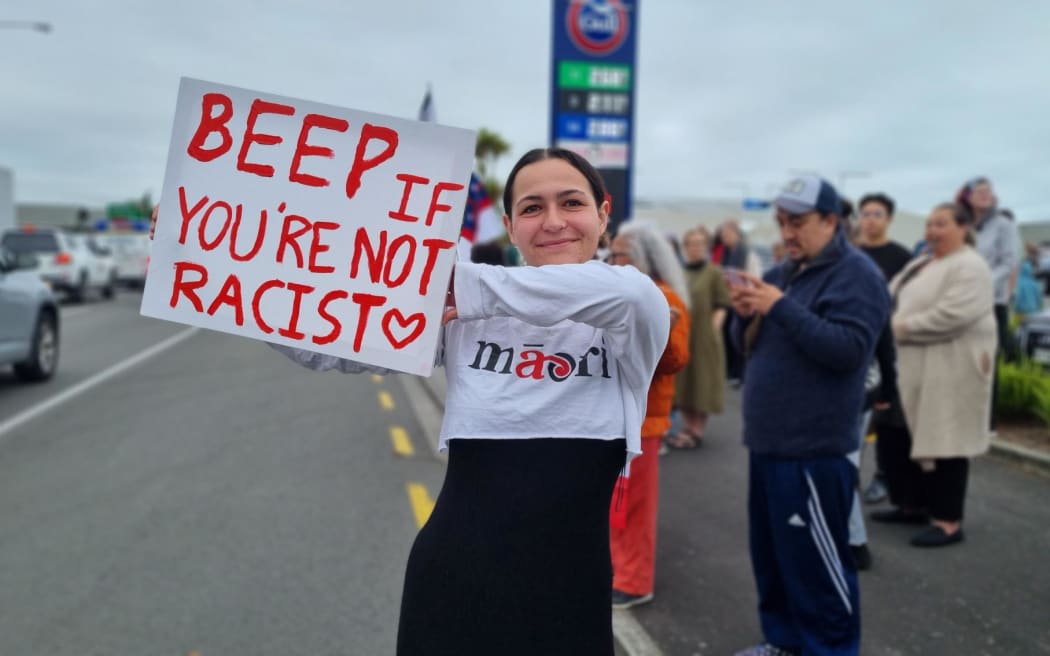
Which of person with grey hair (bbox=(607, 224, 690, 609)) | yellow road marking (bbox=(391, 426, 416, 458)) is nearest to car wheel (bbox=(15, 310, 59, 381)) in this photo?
yellow road marking (bbox=(391, 426, 416, 458))

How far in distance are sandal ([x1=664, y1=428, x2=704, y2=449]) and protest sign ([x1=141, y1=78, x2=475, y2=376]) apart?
5584 mm

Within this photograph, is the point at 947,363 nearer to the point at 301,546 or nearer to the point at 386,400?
the point at 301,546

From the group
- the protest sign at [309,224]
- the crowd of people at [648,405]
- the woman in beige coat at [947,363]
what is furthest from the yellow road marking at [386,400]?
the protest sign at [309,224]

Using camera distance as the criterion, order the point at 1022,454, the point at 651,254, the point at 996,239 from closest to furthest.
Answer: the point at 651,254 → the point at 1022,454 → the point at 996,239

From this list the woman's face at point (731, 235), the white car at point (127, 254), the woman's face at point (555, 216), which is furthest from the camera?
the white car at point (127, 254)

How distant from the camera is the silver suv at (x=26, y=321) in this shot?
9.03 m

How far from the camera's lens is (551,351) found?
5.28 feet

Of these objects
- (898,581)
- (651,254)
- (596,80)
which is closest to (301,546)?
(651,254)

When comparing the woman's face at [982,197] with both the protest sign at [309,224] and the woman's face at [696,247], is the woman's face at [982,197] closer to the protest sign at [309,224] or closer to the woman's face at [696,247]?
the woman's face at [696,247]

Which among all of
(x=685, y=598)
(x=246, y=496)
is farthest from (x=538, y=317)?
(x=246, y=496)

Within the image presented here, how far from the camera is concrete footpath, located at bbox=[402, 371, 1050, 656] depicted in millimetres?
3371

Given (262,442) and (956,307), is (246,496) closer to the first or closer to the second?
(262,442)

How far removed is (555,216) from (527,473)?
537 mm

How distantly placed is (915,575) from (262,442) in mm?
5055
